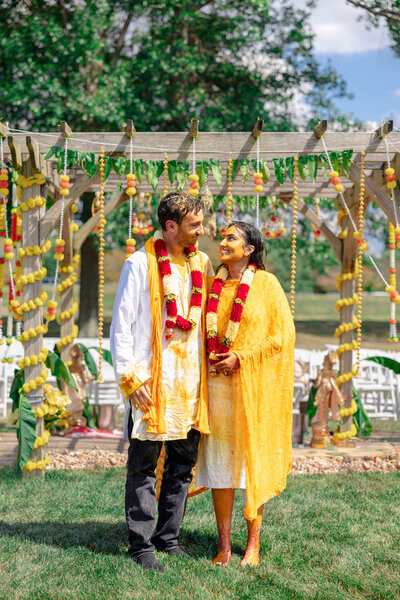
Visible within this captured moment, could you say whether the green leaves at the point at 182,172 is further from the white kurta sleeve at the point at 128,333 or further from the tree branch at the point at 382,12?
the tree branch at the point at 382,12

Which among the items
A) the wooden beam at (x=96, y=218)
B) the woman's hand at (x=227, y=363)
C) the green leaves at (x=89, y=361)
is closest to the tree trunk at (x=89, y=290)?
the wooden beam at (x=96, y=218)

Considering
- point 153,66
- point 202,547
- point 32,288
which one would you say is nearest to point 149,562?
point 202,547

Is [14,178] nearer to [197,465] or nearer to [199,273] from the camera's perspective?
[199,273]

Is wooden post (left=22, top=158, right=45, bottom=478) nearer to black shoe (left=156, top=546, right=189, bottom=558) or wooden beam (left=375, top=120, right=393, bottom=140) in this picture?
black shoe (left=156, top=546, right=189, bottom=558)

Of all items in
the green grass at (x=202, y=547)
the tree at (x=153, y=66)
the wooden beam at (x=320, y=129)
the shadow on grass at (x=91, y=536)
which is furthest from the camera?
the tree at (x=153, y=66)

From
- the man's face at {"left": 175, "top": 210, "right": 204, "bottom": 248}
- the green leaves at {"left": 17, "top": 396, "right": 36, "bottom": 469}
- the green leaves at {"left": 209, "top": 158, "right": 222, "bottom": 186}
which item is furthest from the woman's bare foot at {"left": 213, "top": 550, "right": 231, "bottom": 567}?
the green leaves at {"left": 209, "top": 158, "right": 222, "bottom": 186}

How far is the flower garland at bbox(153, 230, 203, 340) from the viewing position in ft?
11.4

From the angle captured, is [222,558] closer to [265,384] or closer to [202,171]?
[265,384]

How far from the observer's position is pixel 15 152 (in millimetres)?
5176

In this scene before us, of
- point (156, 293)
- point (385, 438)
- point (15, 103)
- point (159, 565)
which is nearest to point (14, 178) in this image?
point (156, 293)

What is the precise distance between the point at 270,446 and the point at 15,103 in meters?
8.95

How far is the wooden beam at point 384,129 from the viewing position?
17.1 feet

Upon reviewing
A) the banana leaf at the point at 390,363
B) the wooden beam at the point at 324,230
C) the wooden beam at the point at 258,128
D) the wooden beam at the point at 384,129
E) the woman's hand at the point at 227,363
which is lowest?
the woman's hand at the point at 227,363

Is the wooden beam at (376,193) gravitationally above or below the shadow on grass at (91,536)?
above
